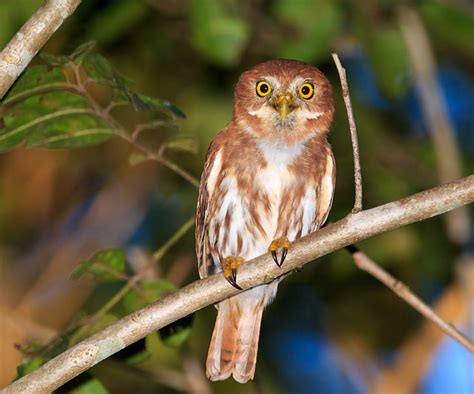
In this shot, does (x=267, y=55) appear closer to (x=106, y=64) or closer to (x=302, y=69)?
(x=302, y=69)

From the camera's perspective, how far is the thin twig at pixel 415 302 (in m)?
3.84

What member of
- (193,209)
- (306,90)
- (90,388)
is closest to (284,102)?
(306,90)

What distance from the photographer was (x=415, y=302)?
391 centimetres

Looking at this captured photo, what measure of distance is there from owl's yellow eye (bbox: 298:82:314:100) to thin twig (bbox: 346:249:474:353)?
0.99 meters

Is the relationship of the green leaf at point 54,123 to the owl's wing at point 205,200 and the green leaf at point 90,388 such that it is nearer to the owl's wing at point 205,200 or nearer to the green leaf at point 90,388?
the owl's wing at point 205,200

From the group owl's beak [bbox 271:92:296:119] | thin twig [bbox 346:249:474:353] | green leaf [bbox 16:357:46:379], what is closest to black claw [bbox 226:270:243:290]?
thin twig [bbox 346:249:474:353]

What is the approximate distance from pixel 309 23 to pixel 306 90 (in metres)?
0.49

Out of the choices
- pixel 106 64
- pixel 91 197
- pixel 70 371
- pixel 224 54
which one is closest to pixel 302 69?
pixel 224 54

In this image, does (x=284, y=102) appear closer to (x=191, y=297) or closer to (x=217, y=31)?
(x=217, y=31)

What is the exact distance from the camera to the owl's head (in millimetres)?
4695

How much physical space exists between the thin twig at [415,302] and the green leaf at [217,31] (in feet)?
3.81

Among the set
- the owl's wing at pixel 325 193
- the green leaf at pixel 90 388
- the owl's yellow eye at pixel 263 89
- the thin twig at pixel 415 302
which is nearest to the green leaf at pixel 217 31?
the owl's yellow eye at pixel 263 89

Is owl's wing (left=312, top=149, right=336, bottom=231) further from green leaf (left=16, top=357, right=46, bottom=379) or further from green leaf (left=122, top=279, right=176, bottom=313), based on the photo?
green leaf (left=16, top=357, right=46, bottom=379)

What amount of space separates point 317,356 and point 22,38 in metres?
4.69
